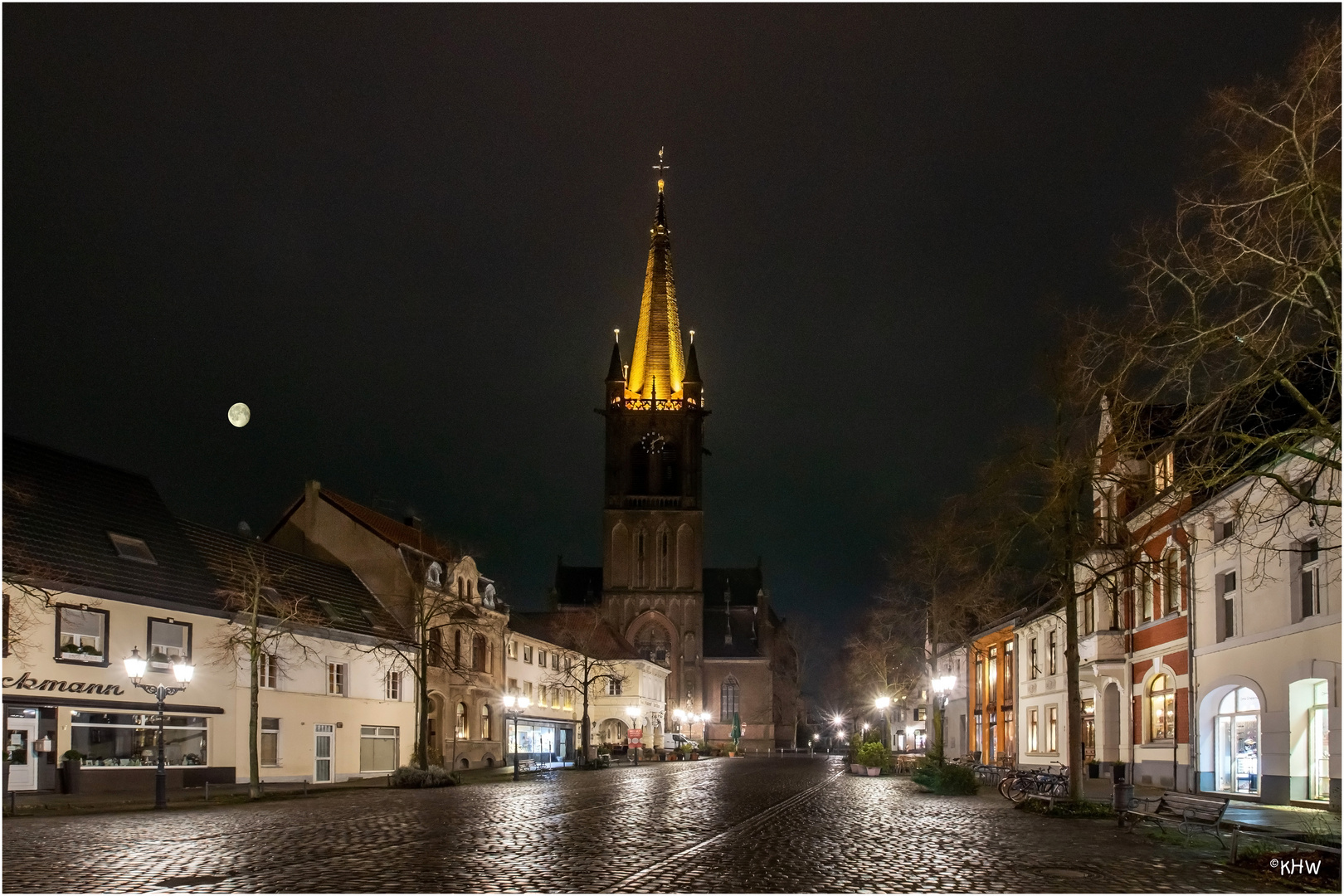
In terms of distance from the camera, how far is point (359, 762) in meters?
50.2

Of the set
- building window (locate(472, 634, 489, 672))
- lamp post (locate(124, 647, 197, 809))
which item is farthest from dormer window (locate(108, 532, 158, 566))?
building window (locate(472, 634, 489, 672))

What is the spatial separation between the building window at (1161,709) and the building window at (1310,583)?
854 centimetres

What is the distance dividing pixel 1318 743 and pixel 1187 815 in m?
7.49

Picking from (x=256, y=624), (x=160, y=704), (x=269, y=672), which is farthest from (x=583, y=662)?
(x=160, y=704)

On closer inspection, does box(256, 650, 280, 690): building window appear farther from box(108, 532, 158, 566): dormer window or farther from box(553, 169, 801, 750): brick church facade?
box(553, 169, 801, 750): brick church facade

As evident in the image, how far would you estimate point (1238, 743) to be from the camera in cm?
3056

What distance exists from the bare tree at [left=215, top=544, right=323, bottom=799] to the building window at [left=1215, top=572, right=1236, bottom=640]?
24.5m

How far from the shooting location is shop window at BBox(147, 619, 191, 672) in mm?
39250

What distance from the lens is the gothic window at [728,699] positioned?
126 m

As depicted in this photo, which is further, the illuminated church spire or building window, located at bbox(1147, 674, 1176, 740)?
the illuminated church spire

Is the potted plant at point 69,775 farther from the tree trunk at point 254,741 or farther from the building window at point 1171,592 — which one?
the building window at point 1171,592

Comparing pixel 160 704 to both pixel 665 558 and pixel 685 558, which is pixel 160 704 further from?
pixel 665 558

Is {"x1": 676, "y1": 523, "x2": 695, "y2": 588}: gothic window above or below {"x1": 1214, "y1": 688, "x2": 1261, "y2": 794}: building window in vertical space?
above

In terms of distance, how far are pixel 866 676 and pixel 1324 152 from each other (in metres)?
78.5
